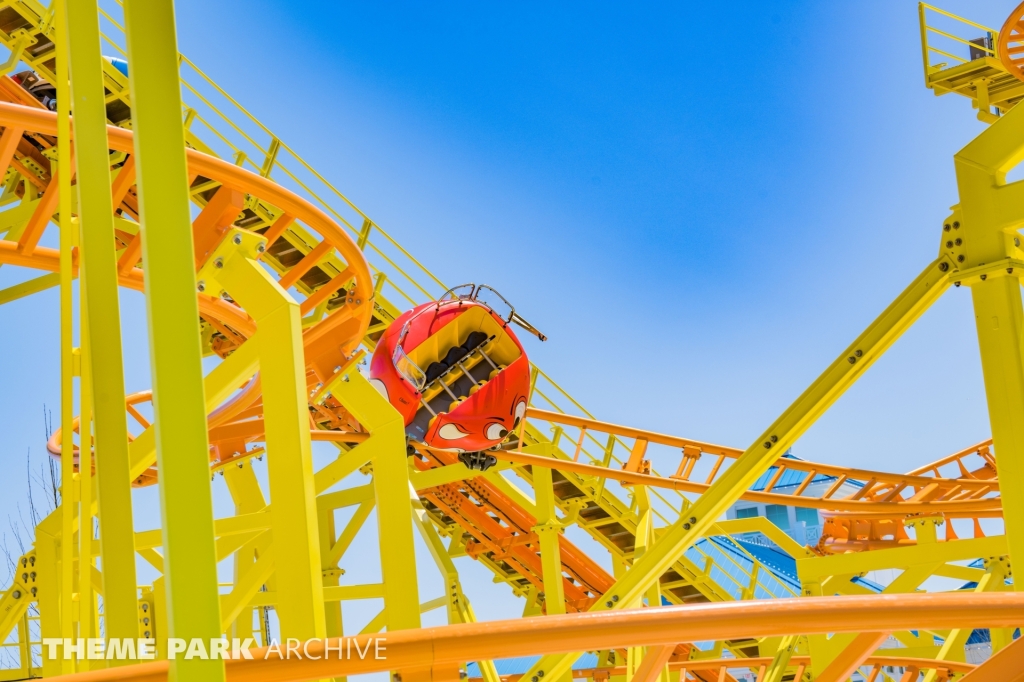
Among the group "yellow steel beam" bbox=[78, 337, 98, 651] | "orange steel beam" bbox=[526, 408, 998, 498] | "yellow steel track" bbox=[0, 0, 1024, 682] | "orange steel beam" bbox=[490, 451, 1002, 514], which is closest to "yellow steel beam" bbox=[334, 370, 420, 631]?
"yellow steel track" bbox=[0, 0, 1024, 682]

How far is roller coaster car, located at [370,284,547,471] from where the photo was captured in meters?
7.32

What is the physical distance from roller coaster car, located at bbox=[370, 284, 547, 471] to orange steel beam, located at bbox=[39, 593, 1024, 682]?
4615 mm

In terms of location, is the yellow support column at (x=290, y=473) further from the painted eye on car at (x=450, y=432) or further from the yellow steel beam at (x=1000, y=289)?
the painted eye on car at (x=450, y=432)

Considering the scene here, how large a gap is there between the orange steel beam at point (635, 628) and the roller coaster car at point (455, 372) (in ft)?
Result: 15.1

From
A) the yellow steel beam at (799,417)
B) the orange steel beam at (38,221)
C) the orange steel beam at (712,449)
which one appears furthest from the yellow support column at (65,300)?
the orange steel beam at (712,449)

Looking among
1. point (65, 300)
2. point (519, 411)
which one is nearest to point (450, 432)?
point (519, 411)

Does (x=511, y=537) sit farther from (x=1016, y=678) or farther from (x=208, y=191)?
(x=1016, y=678)

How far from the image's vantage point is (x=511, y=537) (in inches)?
470

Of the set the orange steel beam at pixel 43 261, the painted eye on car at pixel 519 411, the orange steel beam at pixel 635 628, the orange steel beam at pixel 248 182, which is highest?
the orange steel beam at pixel 248 182

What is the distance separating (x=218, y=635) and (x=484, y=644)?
1037 mm

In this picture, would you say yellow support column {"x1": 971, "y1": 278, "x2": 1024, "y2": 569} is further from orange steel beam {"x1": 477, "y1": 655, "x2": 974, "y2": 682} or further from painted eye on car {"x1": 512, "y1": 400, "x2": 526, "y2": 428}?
painted eye on car {"x1": 512, "y1": 400, "x2": 526, "y2": 428}

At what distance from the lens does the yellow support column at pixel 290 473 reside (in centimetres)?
395

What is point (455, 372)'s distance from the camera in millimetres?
7480

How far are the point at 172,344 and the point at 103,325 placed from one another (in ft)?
2.15
